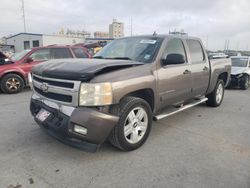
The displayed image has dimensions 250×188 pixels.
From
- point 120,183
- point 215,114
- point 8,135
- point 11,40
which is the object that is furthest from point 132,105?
point 11,40

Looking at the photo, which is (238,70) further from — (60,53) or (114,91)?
(114,91)

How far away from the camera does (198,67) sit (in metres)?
4.70

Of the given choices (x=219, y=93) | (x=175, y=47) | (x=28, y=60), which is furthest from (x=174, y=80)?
(x=28, y=60)

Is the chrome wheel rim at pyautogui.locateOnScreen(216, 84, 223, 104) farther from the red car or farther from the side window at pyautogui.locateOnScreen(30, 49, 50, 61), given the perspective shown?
the side window at pyautogui.locateOnScreen(30, 49, 50, 61)

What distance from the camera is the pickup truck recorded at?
270cm

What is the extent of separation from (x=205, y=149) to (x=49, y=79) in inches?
104

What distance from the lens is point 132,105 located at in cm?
307

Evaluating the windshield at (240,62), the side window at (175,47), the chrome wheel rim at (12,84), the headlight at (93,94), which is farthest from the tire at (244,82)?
the chrome wheel rim at (12,84)

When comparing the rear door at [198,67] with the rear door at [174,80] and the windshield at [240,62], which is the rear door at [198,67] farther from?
the windshield at [240,62]

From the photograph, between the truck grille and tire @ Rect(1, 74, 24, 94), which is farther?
tire @ Rect(1, 74, 24, 94)

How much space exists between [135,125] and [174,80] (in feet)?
4.08

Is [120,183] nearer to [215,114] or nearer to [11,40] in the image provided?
[215,114]

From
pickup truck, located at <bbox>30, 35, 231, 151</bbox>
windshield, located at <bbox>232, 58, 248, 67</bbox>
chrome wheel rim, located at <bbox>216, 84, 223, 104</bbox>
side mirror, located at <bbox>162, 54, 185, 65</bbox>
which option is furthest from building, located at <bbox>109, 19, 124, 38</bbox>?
side mirror, located at <bbox>162, 54, 185, 65</bbox>

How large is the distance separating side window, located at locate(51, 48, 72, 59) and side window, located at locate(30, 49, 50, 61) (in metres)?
0.19
